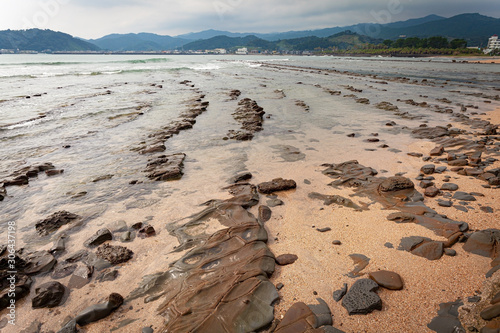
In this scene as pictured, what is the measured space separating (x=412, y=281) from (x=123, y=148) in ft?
31.2

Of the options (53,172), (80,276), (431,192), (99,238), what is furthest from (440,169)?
(53,172)

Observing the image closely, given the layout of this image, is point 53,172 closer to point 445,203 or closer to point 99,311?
point 99,311

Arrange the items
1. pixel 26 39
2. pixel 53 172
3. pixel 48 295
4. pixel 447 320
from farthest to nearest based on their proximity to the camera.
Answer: pixel 26 39 < pixel 53 172 < pixel 48 295 < pixel 447 320

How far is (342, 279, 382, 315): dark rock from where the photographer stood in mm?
2920

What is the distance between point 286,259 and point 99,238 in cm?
328

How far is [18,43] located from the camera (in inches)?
6585

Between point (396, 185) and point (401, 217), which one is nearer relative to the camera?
point (401, 217)

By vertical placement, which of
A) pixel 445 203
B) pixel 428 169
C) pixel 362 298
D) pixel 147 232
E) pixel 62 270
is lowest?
pixel 62 270

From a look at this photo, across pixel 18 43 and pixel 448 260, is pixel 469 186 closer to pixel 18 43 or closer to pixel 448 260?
pixel 448 260

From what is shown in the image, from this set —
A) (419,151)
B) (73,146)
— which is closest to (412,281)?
(419,151)

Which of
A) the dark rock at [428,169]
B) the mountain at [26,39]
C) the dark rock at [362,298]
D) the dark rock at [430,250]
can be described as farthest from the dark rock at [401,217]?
the mountain at [26,39]

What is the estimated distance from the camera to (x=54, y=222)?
4.95m

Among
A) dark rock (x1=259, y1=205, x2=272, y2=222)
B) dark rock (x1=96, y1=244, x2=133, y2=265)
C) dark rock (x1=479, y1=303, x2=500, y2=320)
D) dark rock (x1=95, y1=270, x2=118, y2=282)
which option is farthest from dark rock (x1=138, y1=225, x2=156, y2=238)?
dark rock (x1=479, y1=303, x2=500, y2=320)

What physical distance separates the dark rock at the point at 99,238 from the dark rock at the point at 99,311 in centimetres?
151
